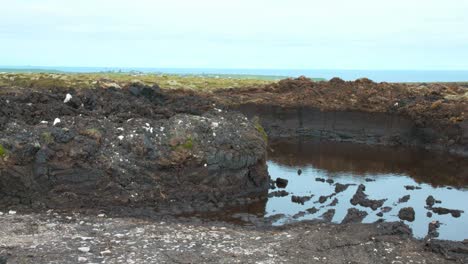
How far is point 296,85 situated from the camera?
205 feet

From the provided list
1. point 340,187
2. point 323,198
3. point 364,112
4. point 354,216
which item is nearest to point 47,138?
point 323,198

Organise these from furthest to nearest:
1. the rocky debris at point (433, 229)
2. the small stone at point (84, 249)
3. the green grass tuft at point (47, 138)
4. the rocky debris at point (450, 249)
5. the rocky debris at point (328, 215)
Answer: the green grass tuft at point (47, 138) < the rocky debris at point (328, 215) < the rocky debris at point (433, 229) < the rocky debris at point (450, 249) < the small stone at point (84, 249)

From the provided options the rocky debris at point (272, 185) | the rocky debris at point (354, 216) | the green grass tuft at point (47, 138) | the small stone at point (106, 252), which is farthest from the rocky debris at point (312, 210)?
the green grass tuft at point (47, 138)

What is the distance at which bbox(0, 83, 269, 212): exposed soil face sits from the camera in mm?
22859

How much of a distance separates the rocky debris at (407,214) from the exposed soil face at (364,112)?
77.9 ft

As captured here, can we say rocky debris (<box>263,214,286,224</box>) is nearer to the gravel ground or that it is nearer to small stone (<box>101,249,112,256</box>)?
the gravel ground

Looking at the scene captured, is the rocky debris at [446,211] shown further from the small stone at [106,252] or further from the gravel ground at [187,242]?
the small stone at [106,252]

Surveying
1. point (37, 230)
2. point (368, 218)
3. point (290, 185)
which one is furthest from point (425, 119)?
point (37, 230)

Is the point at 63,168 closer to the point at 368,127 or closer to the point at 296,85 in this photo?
the point at 368,127

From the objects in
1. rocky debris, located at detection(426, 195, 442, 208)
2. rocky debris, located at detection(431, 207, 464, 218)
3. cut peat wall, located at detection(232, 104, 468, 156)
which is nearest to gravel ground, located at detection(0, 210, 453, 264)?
rocky debris, located at detection(431, 207, 464, 218)

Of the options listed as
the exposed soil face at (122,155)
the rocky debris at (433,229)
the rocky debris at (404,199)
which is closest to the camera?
the rocky debris at (433,229)

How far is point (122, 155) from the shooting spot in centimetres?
2459

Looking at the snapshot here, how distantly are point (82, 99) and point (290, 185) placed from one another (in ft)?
43.4

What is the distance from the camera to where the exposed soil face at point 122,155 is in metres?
22.9
